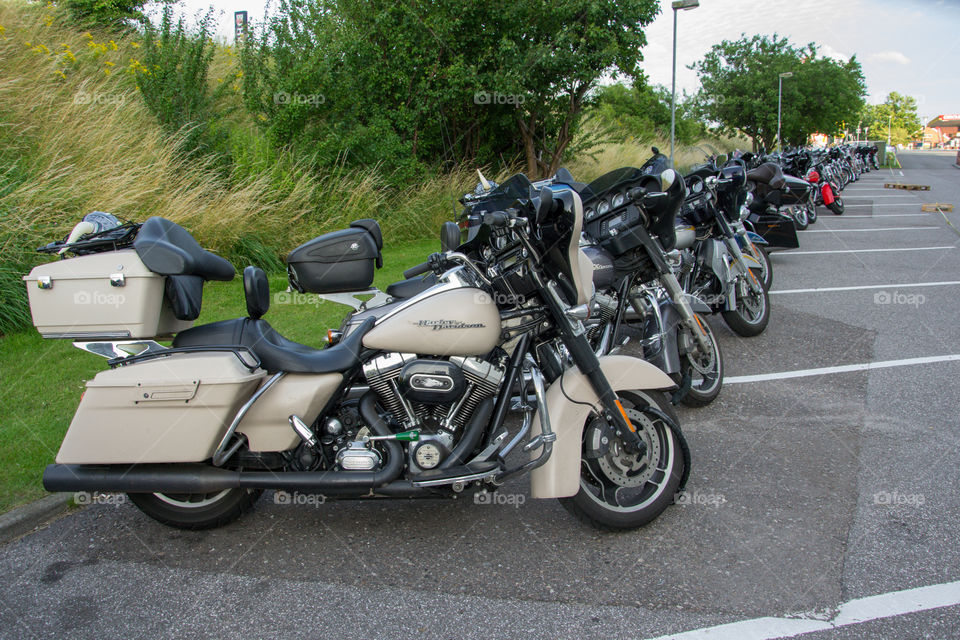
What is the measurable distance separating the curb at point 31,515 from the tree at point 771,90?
163ft

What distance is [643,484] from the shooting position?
348cm

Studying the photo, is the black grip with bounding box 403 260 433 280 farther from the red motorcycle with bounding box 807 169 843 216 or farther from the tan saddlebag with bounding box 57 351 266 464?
the red motorcycle with bounding box 807 169 843 216

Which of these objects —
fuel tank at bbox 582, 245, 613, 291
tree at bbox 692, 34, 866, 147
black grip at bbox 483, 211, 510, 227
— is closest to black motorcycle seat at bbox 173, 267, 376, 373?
black grip at bbox 483, 211, 510, 227

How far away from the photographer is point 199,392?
10.2ft

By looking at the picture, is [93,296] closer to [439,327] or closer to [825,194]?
[439,327]

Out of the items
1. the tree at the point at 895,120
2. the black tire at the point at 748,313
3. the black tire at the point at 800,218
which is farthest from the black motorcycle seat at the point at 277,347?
the tree at the point at 895,120

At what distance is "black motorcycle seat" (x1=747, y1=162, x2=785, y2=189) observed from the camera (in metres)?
9.23

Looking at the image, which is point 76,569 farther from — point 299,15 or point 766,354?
point 299,15

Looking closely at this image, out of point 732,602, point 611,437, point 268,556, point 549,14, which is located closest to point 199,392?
point 268,556

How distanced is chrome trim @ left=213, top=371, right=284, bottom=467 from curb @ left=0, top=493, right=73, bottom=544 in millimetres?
1220

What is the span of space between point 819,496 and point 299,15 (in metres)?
12.2

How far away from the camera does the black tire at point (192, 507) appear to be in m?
3.44

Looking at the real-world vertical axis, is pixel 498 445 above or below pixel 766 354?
above

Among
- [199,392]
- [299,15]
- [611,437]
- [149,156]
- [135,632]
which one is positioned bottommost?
[135,632]
